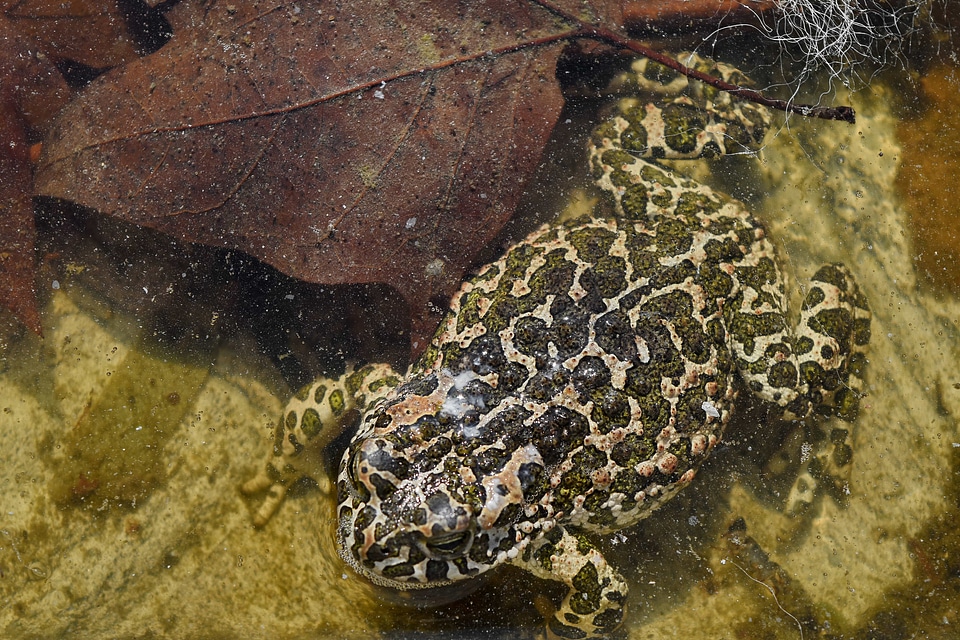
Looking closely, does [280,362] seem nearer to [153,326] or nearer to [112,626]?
[153,326]

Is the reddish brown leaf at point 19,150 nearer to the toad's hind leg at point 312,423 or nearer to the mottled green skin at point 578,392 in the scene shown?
the toad's hind leg at point 312,423

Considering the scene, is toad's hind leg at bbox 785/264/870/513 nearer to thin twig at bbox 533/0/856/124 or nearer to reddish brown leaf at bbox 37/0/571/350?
thin twig at bbox 533/0/856/124

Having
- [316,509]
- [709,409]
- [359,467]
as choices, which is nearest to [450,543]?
[359,467]

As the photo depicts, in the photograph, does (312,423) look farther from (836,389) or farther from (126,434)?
(836,389)

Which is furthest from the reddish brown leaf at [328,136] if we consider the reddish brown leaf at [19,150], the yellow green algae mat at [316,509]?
the yellow green algae mat at [316,509]

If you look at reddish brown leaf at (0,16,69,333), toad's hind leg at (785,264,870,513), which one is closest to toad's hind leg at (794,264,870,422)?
toad's hind leg at (785,264,870,513)
